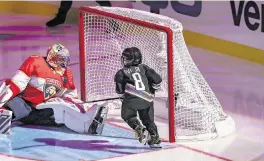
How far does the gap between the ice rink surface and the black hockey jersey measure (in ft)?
1.10

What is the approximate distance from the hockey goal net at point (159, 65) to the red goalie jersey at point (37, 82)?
50cm

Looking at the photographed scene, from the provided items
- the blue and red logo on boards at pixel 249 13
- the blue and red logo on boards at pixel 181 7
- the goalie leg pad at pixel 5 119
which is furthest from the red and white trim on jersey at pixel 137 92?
the blue and red logo on boards at pixel 181 7

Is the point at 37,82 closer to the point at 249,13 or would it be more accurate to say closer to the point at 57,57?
the point at 57,57

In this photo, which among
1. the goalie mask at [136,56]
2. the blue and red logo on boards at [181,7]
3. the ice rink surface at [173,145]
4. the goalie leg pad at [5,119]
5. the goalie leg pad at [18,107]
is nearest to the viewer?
the ice rink surface at [173,145]

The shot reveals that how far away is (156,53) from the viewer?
643 centimetres

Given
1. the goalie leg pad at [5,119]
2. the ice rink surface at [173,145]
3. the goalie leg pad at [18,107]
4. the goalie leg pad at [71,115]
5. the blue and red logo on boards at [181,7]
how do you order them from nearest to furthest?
the ice rink surface at [173,145], the goalie leg pad at [5,119], the goalie leg pad at [71,115], the goalie leg pad at [18,107], the blue and red logo on boards at [181,7]

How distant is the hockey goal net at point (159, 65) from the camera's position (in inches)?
236

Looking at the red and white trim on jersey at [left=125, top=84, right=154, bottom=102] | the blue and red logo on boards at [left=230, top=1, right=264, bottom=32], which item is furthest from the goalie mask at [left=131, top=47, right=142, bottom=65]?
the blue and red logo on boards at [left=230, top=1, right=264, bottom=32]

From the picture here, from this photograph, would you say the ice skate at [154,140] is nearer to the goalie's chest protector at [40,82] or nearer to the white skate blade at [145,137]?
the white skate blade at [145,137]

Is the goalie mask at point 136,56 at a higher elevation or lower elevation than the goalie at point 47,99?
higher

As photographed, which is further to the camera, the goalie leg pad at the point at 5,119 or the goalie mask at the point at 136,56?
the goalie leg pad at the point at 5,119

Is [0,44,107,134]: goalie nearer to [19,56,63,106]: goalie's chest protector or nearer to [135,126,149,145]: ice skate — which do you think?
[19,56,63,106]: goalie's chest protector

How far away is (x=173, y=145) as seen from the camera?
5.82 metres

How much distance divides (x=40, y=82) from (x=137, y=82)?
744 millimetres
